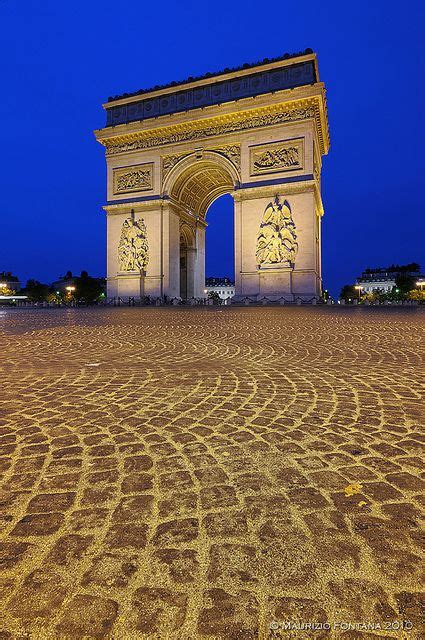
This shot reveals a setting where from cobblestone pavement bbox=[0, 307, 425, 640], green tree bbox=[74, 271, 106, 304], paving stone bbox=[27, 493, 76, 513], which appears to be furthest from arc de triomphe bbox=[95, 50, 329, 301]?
green tree bbox=[74, 271, 106, 304]

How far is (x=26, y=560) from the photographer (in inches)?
44.4

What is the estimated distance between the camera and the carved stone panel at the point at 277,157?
21.3m

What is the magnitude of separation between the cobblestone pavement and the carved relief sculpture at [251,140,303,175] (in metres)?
21.1

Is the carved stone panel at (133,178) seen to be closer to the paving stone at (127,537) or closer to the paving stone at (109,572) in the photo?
the paving stone at (127,537)

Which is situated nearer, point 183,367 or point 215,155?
point 183,367

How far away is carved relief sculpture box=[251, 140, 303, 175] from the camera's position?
21.4 m

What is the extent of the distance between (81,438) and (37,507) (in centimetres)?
62

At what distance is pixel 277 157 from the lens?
2189 centimetres

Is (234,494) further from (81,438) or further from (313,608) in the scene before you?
(81,438)

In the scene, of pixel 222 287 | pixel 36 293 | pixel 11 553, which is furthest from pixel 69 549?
pixel 222 287

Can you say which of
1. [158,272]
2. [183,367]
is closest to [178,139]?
[158,272]

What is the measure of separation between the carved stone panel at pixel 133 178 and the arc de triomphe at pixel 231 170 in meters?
0.07

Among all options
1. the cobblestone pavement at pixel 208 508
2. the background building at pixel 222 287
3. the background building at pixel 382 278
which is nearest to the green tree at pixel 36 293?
the background building at pixel 222 287

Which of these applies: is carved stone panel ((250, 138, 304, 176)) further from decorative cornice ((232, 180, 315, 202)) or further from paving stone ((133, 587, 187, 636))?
paving stone ((133, 587, 187, 636))
